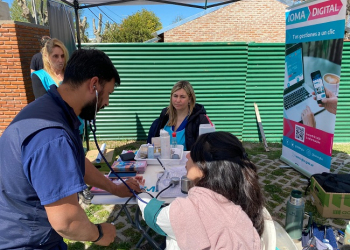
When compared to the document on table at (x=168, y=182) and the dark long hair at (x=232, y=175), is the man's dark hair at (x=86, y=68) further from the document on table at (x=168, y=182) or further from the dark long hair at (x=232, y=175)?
the document on table at (x=168, y=182)

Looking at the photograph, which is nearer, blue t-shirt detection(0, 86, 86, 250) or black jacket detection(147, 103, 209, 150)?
blue t-shirt detection(0, 86, 86, 250)

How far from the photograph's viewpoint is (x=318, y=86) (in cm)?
376

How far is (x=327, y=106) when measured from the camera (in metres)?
3.61

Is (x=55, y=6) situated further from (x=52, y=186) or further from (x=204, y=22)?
(x=204, y=22)

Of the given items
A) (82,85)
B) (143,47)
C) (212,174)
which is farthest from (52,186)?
(143,47)

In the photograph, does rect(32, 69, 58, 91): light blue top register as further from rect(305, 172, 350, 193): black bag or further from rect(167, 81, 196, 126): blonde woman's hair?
rect(305, 172, 350, 193): black bag

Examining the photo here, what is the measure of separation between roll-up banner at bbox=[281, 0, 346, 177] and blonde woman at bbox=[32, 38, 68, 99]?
370 cm

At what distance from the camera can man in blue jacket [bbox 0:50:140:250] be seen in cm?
99

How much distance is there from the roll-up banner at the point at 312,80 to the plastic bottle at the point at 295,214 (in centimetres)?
140

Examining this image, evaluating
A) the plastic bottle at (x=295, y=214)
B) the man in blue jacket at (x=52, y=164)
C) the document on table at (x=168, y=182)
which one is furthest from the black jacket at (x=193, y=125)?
the man in blue jacket at (x=52, y=164)

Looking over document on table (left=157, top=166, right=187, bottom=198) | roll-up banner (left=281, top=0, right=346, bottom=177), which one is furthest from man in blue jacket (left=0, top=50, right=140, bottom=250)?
roll-up banner (left=281, top=0, right=346, bottom=177)

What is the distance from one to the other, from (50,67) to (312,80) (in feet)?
12.8

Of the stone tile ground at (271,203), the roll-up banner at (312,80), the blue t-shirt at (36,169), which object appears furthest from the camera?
the roll-up banner at (312,80)

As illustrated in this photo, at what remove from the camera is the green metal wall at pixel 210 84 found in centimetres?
569
